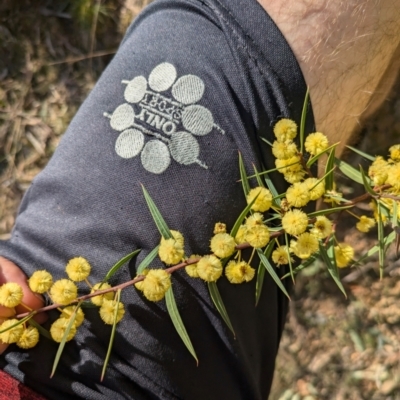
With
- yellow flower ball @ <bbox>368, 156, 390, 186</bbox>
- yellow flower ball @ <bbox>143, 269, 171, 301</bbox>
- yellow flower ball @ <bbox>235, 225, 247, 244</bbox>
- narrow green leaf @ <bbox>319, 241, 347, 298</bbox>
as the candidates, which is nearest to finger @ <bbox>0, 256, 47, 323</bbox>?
yellow flower ball @ <bbox>143, 269, 171, 301</bbox>

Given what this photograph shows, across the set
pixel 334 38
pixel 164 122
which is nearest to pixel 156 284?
pixel 164 122

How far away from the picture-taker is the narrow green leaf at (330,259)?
682mm

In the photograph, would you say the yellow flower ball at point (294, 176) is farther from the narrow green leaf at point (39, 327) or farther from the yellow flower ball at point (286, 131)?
the narrow green leaf at point (39, 327)

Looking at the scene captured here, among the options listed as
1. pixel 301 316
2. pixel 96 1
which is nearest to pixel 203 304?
pixel 301 316

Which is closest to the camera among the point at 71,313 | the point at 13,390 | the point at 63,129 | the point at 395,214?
the point at 395,214

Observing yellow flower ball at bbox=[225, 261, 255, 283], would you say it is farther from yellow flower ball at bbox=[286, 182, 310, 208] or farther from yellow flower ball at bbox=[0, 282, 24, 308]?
yellow flower ball at bbox=[0, 282, 24, 308]

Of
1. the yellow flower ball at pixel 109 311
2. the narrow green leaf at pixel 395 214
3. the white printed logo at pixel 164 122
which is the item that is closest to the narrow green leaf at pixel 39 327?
the yellow flower ball at pixel 109 311

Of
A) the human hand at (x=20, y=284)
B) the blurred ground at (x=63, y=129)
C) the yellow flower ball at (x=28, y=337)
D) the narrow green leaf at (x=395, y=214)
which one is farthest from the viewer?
the blurred ground at (x=63, y=129)

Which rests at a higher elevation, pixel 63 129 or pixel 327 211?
pixel 63 129

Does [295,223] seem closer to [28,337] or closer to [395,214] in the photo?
[395,214]

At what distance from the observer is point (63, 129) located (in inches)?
72.3

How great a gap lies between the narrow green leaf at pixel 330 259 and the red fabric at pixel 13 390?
21.6 inches

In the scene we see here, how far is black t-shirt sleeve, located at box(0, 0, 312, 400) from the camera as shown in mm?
872

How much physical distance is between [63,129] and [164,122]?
40.9 inches
